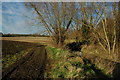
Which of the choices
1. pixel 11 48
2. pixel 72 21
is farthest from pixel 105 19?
pixel 11 48

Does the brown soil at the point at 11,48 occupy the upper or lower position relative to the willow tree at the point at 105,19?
lower

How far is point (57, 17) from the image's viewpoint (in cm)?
1566

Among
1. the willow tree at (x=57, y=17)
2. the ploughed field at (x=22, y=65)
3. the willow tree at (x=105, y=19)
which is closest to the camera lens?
the ploughed field at (x=22, y=65)

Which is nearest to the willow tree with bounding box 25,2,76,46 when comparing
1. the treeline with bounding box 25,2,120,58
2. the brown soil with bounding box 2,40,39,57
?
the treeline with bounding box 25,2,120,58

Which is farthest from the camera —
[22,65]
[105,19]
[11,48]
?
[11,48]

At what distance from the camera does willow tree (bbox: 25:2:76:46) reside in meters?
15.3

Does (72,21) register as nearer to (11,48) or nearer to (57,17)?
(57,17)

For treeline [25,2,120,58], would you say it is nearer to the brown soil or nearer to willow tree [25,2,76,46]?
willow tree [25,2,76,46]

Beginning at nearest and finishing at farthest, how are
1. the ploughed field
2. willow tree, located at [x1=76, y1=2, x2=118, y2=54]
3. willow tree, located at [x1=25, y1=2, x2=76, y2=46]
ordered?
the ploughed field < willow tree, located at [x1=76, y1=2, x2=118, y2=54] < willow tree, located at [x1=25, y1=2, x2=76, y2=46]

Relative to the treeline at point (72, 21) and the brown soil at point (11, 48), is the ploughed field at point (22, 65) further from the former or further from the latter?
the treeline at point (72, 21)

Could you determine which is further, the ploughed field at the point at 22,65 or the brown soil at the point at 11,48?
the brown soil at the point at 11,48

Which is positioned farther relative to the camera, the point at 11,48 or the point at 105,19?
the point at 11,48

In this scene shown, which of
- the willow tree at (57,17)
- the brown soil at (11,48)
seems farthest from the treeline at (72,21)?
the brown soil at (11,48)

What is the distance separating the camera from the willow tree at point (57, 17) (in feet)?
50.3
